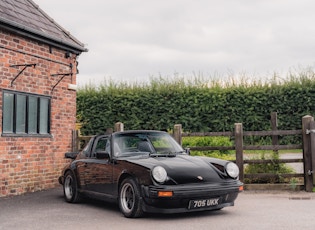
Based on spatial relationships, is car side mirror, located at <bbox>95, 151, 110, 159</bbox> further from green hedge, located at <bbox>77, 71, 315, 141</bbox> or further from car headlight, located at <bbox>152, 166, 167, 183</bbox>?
green hedge, located at <bbox>77, 71, 315, 141</bbox>

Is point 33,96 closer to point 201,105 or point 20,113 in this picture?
point 20,113

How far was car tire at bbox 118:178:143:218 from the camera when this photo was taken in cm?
711

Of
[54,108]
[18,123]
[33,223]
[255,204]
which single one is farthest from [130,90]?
[33,223]

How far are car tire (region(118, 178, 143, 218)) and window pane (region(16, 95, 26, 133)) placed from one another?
13.6 ft

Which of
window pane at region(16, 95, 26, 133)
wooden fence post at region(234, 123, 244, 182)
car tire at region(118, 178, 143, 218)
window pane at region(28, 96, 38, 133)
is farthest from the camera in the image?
window pane at region(28, 96, 38, 133)

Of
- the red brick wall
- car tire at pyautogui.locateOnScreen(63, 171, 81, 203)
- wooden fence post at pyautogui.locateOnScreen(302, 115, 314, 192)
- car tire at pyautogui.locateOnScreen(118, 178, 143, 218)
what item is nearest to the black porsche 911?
car tire at pyautogui.locateOnScreen(118, 178, 143, 218)

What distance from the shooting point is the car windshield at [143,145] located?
8.04 metres

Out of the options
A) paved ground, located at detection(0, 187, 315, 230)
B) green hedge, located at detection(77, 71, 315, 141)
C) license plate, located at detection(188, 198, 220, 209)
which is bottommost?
paved ground, located at detection(0, 187, 315, 230)

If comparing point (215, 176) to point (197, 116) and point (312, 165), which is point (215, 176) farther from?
point (197, 116)

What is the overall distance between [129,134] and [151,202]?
1732mm

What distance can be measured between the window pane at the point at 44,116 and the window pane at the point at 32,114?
0.19 metres

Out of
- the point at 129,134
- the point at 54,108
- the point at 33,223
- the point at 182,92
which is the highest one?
the point at 182,92

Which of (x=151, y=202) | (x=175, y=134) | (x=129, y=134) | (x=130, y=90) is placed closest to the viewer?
(x=151, y=202)

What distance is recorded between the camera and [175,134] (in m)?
11.5
